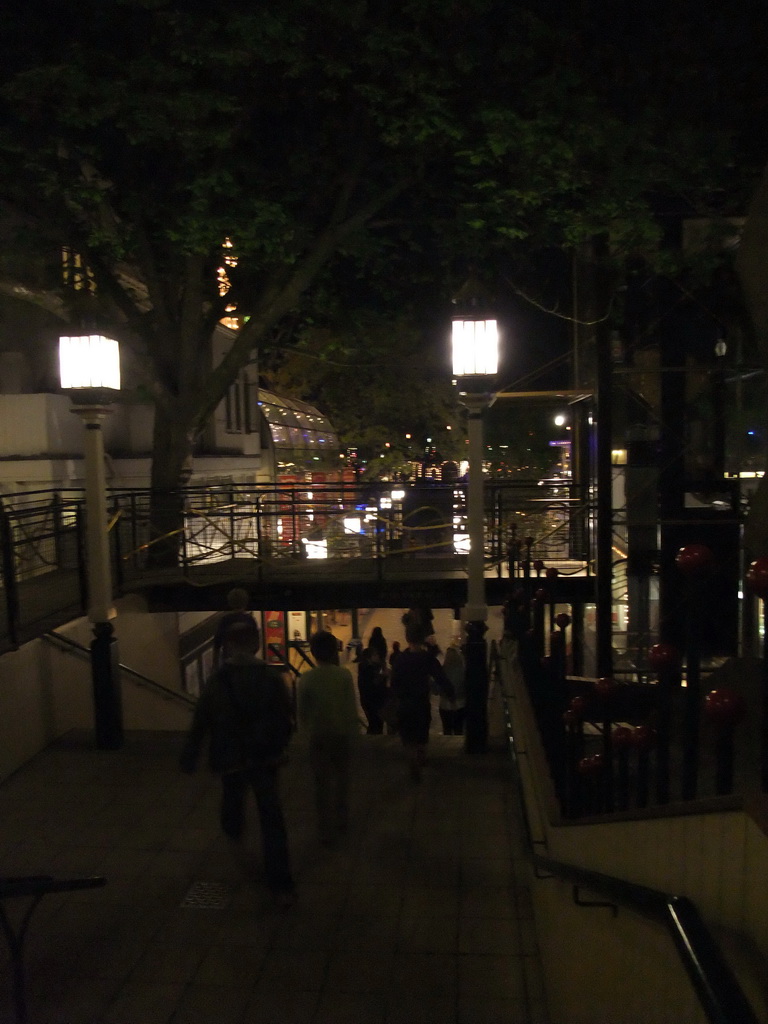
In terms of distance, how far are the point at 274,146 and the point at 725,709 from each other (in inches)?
474

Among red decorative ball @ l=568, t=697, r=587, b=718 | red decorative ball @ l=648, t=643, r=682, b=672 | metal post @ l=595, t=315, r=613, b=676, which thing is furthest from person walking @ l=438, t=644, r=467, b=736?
red decorative ball @ l=648, t=643, r=682, b=672

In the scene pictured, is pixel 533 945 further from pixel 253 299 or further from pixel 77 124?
pixel 253 299

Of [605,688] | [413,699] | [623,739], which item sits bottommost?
[413,699]

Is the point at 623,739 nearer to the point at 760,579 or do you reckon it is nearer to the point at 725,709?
the point at 725,709

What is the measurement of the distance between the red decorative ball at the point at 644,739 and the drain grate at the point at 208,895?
9.59 ft

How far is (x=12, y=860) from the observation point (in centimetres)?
580

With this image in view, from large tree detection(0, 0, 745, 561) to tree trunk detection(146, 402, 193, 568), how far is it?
0.18 feet

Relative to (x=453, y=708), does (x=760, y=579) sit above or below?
above

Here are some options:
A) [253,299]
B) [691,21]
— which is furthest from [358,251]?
[691,21]

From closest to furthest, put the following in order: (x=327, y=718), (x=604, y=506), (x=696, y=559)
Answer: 1. (x=696, y=559)
2. (x=327, y=718)
3. (x=604, y=506)

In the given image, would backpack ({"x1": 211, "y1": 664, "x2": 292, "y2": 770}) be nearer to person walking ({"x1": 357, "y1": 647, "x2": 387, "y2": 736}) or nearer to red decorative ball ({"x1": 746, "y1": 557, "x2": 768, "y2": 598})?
red decorative ball ({"x1": 746, "y1": 557, "x2": 768, "y2": 598})

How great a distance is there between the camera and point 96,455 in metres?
8.95

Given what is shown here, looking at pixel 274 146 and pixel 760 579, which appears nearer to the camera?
pixel 760 579

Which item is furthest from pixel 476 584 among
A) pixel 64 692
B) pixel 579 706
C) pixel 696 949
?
pixel 696 949
